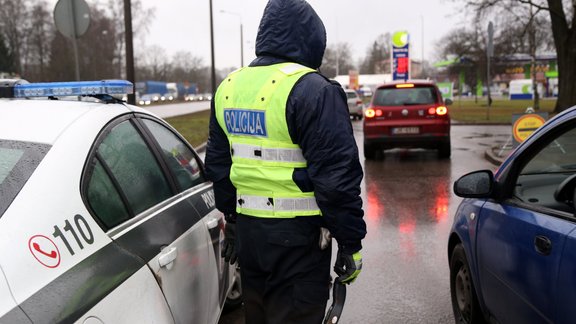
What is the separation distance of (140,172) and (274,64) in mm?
825

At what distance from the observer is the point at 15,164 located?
1.92 metres

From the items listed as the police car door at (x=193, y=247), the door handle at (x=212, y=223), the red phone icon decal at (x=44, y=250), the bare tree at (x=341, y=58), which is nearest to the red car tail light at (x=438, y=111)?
the police car door at (x=193, y=247)

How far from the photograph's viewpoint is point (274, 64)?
8.36 ft

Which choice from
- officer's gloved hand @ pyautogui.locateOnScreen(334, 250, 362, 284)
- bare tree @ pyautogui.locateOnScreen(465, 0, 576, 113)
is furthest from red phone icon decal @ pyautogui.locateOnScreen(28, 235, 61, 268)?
bare tree @ pyautogui.locateOnScreen(465, 0, 576, 113)

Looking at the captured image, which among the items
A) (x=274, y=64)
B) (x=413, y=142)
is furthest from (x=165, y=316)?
(x=413, y=142)

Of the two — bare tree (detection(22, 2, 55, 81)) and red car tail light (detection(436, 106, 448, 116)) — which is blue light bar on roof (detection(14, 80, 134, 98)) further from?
bare tree (detection(22, 2, 55, 81))

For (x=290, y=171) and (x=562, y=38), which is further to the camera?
(x=562, y=38)

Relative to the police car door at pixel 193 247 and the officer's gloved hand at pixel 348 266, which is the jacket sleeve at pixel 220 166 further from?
the officer's gloved hand at pixel 348 266

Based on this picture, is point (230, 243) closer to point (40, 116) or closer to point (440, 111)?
A: point (40, 116)

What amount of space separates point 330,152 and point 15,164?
1181mm

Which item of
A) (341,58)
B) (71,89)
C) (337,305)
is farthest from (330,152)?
(341,58)

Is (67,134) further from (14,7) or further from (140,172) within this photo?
(14,7)

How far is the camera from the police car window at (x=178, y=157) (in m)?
3.11

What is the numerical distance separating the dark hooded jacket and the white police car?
2.26ft
